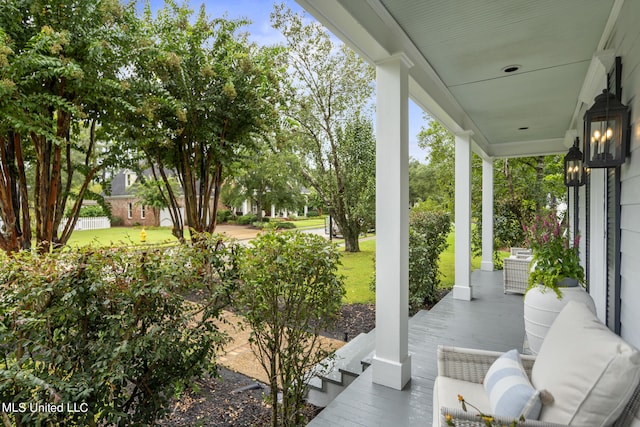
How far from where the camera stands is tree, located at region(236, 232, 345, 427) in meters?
2.08

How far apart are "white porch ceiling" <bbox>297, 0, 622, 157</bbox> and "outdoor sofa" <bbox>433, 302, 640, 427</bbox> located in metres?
1.99

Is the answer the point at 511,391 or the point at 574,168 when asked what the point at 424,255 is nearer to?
the point at 574,168

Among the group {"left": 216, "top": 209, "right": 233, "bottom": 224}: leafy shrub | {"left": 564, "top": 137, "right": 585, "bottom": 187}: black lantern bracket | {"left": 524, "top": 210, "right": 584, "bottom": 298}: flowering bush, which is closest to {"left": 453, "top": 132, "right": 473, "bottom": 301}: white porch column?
{"left": 564, "top": 137, "right": 585, "bottom": 187}: black lantern bracket

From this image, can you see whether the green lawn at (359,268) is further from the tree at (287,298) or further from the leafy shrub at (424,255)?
the tree at (287,298)

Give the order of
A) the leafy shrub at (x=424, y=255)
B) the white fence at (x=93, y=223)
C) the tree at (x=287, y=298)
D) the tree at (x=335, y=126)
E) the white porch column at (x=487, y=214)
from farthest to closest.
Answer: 1. the tree at (x=335, y=126)
2. the white porch column at (x=487, y=214)
3. the leafy shrub at (x=424, y=255)
4. the white fence at (x=93, y=223)
5. the tree at (x=287, y=298)

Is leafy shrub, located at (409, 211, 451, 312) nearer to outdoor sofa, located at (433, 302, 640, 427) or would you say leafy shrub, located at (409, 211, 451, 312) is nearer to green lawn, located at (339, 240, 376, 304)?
green lawn, located at (339, 240, 376, 304)

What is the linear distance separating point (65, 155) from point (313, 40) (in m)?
7.39

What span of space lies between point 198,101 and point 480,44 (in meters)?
3.46

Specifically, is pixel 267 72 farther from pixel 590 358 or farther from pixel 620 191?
pixel 590 358

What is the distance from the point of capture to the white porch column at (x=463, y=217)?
481cm

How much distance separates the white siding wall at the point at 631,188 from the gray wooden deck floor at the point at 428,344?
4.42 feet

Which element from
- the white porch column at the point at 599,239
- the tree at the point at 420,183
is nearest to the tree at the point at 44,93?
the white porch column at the point at 599,239

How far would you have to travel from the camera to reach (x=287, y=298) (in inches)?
86.0

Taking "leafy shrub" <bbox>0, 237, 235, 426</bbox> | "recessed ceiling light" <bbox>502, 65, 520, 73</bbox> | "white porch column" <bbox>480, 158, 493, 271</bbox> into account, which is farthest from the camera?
"white porch column" <bbox>480, 158, 493, 271</bbox>
